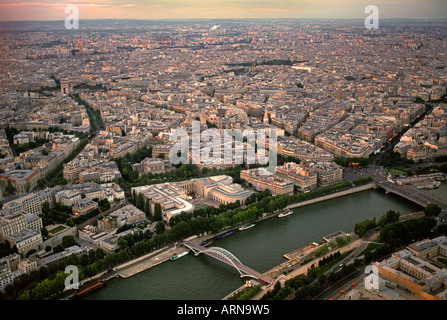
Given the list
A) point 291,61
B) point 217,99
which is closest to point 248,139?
point 217,99

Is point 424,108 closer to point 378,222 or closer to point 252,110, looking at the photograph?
point 252,110

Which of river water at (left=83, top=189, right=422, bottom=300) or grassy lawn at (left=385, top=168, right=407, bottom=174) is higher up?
grassy lawn at (left=385, top=168, right=407, bottom=174)

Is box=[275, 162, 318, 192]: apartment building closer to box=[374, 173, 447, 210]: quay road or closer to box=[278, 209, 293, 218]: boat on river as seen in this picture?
box=[278, 209, 293, 218]: boat on river

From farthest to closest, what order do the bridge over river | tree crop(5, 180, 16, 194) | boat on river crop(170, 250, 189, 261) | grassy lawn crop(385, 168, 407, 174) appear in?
grassy lawn crop(385, 168, 407, 174), tree crop(5, 180, 16, 194), the bridge over river, boat on river crop(170, 250, 189, 261)

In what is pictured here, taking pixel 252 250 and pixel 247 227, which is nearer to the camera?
pixel 252 250

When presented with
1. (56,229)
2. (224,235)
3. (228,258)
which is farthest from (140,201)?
(228,258)

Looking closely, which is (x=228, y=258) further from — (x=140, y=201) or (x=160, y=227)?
(x=140, y=201)

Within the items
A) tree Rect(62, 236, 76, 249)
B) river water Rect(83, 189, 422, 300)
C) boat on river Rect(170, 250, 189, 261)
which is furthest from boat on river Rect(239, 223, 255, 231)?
tree Rect(62, 236, 76, 249)
